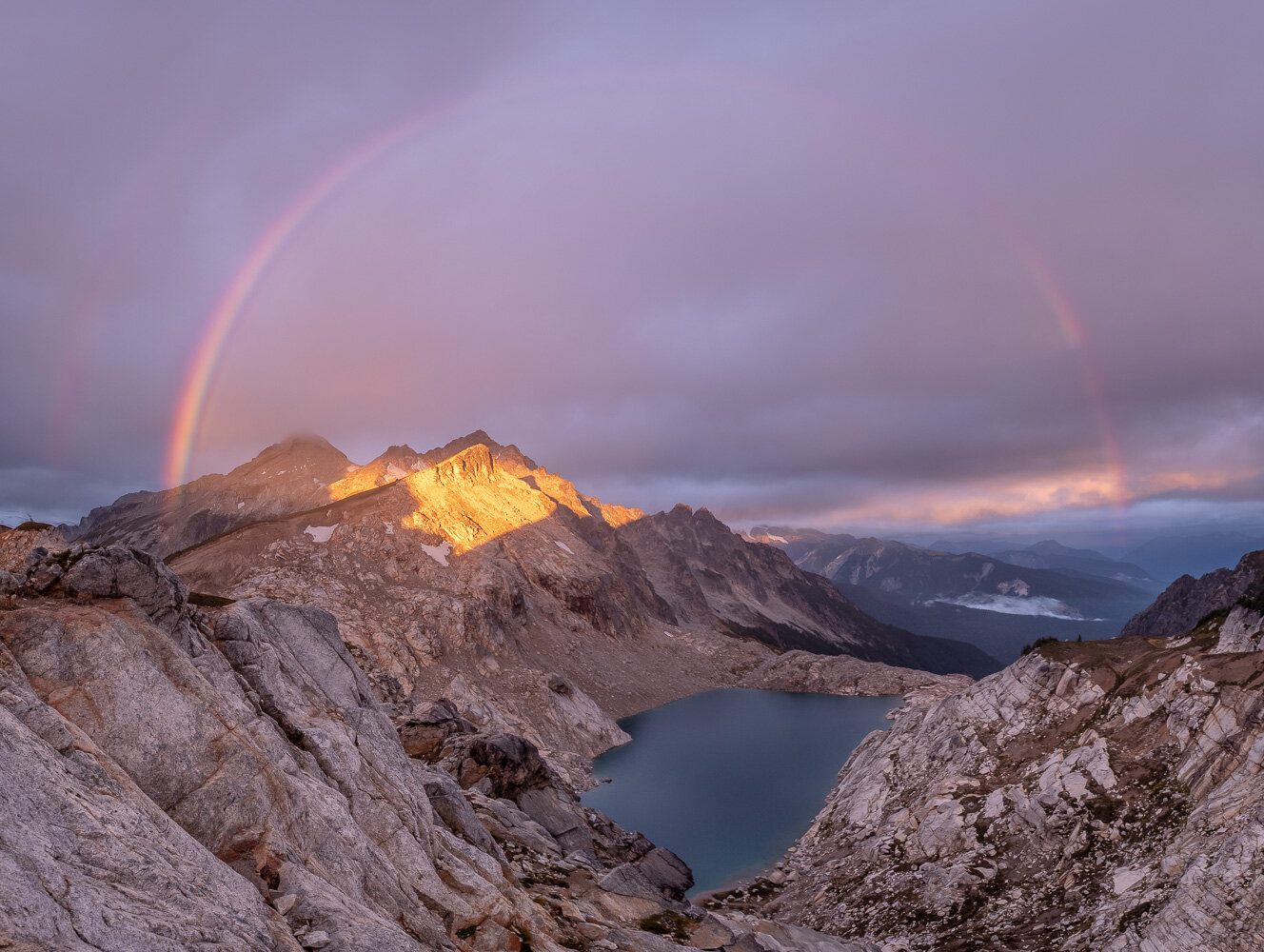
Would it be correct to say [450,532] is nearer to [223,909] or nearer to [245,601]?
[245,601]

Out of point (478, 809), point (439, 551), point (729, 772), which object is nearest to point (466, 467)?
point (439, 551)

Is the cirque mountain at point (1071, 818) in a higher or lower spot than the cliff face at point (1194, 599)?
higher

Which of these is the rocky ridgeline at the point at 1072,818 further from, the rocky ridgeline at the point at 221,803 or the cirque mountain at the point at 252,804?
the rocky ridgeline at the point at 221,803

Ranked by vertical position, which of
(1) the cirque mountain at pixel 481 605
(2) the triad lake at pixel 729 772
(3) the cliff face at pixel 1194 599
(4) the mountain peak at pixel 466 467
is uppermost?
(4) the mountain peak at pixel 466 467

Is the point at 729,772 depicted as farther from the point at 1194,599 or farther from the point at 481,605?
the point at 1194,599

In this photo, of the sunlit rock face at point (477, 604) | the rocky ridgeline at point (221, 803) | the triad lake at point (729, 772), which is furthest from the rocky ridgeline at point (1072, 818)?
the sunlit rock face at point (477, 604)

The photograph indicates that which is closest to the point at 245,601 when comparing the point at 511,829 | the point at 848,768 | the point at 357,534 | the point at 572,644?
the point at 511,829

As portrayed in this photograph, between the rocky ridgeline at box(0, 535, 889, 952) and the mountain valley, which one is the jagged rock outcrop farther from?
the rocky ridgeline at box(0, 535, 889, 952)
